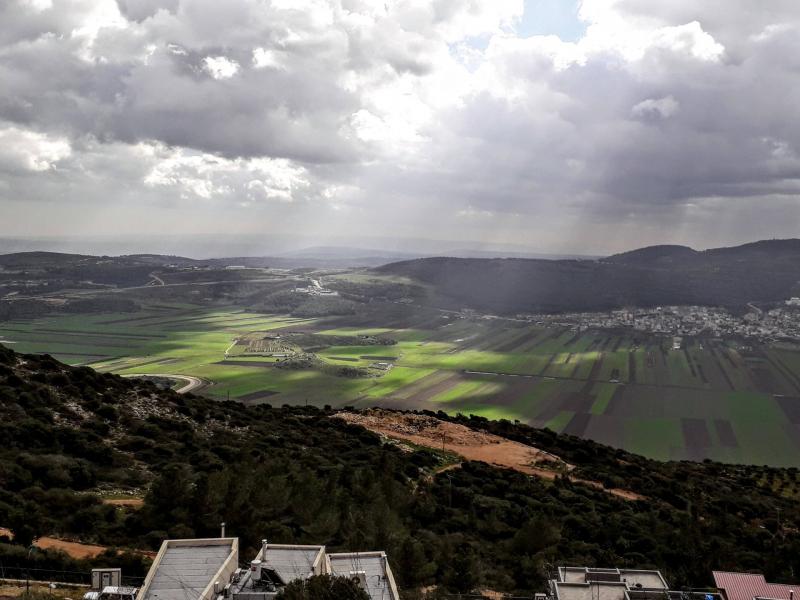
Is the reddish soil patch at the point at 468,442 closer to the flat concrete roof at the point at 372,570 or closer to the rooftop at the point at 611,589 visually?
the rooftop at the point at 611,589

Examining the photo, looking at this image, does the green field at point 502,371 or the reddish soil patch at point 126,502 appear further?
the green field at point 502,371

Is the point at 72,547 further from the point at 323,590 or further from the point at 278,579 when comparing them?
the point at 323,590

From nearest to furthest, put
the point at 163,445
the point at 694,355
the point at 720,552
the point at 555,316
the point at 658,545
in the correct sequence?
the point at 720,552
the point at 658,545
the point at 163,445
the point at 694,355
the point at 555,316

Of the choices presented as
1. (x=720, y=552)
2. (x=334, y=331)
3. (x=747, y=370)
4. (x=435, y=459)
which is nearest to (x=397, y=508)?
(x=720, y=552)

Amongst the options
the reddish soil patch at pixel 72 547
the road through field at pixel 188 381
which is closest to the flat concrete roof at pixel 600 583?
the reddish soil patch at pixel 72 547

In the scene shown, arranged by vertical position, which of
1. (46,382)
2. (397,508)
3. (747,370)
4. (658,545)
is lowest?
(747,370)

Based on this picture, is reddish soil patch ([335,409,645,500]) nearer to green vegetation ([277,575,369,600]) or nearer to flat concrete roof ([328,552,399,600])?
flat concrete roof ([328,552,399,600])

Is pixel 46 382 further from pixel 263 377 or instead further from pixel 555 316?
pixel 555 316

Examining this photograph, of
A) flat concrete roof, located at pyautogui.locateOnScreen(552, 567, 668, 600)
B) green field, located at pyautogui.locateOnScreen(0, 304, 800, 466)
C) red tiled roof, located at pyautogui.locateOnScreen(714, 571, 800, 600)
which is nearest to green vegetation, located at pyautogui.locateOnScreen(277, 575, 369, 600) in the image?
flat concrete roof, located at pyautogui.locateOnScreen(552, 567, 668, 600)
